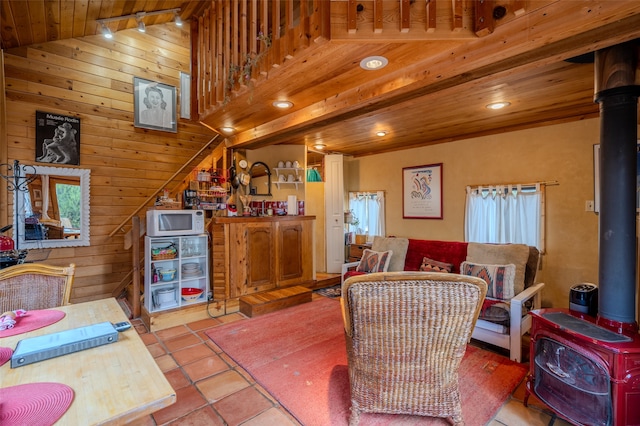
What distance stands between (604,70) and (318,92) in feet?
6.55

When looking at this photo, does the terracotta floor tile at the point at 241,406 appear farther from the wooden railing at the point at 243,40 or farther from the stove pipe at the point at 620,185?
the wooden railing at the point at 243,40

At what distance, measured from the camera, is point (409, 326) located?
158 centimetres

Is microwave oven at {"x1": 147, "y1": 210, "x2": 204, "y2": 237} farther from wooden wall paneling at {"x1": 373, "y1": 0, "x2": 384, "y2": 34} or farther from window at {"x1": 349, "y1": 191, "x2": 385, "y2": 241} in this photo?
window at {"x1": 349, "y1": 191, "x2": 385, "y2": 241}

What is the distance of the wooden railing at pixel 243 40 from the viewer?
6.64ft

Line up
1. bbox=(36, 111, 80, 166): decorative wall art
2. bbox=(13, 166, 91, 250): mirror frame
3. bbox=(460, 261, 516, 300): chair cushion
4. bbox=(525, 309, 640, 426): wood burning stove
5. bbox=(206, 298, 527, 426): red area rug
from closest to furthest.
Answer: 1. bbox=(525, 309, 640, 426): wood burning stove
2. bbox=(206, 298, 527, 426): red area rug
3. bbox=(460, 261, 516, 300): chair cushion
4. bbox=(13, 166, 91, 250): mirror frame
5. bbox=(36, 111, 80, 166): decorative wall art

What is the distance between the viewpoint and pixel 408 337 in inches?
63.0

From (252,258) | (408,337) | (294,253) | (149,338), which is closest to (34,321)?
(149,338)

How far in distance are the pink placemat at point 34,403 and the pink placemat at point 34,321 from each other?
0.60 meters

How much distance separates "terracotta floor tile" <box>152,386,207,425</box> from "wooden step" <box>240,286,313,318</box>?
1451 millimetres

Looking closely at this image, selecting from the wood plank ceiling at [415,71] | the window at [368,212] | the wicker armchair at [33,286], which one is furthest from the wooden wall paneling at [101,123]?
the window at [368,212]

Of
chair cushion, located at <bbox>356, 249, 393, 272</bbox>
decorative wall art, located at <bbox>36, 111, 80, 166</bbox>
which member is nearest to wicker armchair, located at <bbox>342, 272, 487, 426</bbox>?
chair cushion, located at <bbox>356, 249, 393, 272</bbox>

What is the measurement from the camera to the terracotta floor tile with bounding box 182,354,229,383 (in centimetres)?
231

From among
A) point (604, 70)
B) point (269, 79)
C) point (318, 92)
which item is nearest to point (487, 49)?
point (604, 70)

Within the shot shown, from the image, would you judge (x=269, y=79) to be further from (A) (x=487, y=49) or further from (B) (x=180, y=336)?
(B) (x=180, y=336)
